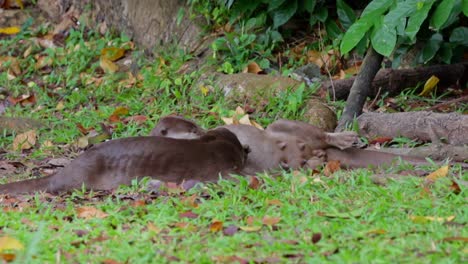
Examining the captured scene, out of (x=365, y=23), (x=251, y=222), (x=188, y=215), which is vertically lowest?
(x=188, y=215)

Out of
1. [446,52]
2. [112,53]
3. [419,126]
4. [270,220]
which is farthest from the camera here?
[112,53]

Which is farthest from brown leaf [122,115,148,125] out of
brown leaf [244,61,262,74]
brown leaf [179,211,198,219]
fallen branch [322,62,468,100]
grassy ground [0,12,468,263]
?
brown leaf [179,211,198,219]

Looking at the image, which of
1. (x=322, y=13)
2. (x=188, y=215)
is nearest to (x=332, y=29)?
(x=322, y=13)

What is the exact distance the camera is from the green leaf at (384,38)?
216 inches

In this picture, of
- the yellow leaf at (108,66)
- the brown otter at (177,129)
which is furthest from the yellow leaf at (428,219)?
the yellow leaf at (108,66)

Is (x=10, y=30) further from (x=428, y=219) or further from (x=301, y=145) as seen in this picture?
(x=428, y=219)

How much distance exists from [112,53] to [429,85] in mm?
3616

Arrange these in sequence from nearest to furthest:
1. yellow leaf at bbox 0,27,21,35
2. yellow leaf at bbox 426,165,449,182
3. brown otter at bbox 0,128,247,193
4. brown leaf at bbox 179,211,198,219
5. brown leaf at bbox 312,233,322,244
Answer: brown leaf at bbox 312,233,322,244 < brown leaf at bbox 179,211,198,219 < yellow leaf at bbox 426,165,449,182 < brown otter at bbox 0,128,247,193 < yellow leaf at bbox 0,27,21,35

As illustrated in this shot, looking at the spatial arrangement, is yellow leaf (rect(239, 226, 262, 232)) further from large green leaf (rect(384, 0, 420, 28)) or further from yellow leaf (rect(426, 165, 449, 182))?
large green leaf (rect(384, 0, 420, 28))

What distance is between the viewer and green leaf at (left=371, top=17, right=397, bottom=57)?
216 inches

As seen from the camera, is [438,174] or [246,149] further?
[246,149]

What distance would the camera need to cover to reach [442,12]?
5.46m

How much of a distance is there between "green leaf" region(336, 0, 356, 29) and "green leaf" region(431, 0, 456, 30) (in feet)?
5.57

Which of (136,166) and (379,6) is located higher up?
(379,6)
